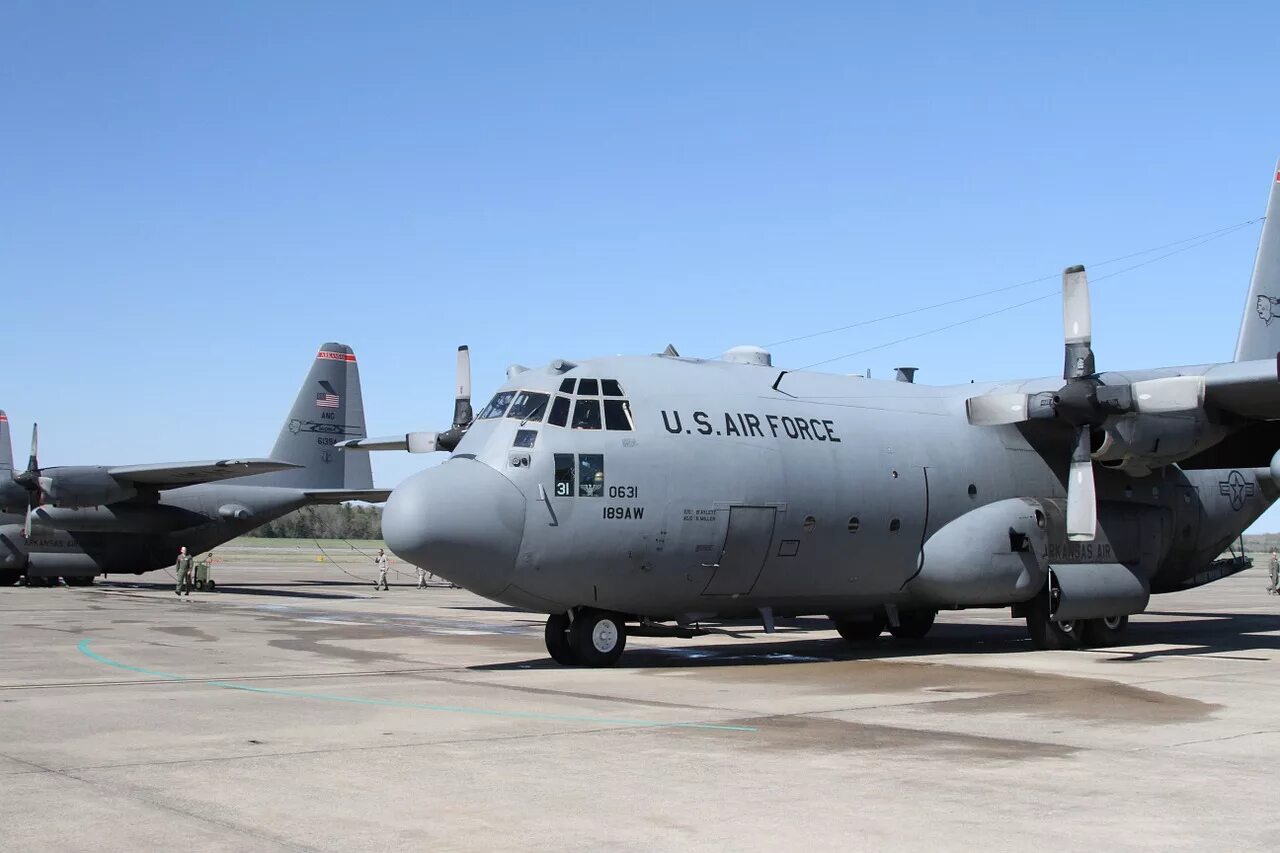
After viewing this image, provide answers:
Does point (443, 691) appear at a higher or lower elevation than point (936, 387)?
lower

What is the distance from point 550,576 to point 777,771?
6.44m

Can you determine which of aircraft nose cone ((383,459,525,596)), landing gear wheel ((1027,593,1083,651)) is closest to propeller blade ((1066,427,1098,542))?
landing gear wheel ((1027,593,1083,651))

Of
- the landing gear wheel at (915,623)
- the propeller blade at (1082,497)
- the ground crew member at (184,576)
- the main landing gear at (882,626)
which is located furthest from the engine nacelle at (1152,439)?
the ground crew member at (184,576)

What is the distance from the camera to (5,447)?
3975 centimetres

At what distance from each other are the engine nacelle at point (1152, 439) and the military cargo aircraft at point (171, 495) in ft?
77.4

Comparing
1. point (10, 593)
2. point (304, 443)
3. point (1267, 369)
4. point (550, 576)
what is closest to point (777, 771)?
point (550, 576)

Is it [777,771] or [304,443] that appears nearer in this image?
[777,771]

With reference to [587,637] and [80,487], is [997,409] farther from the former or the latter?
[80,487]

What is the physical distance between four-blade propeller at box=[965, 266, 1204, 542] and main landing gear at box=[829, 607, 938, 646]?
317 cm

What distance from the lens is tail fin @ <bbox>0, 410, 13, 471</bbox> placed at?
3894 centimetres

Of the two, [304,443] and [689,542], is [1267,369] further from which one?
[304,443]

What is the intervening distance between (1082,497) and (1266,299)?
25.7 feet

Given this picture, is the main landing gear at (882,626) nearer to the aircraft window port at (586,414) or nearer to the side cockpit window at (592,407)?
the side cockpit window at (592,407)

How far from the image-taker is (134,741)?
874 centimetres
